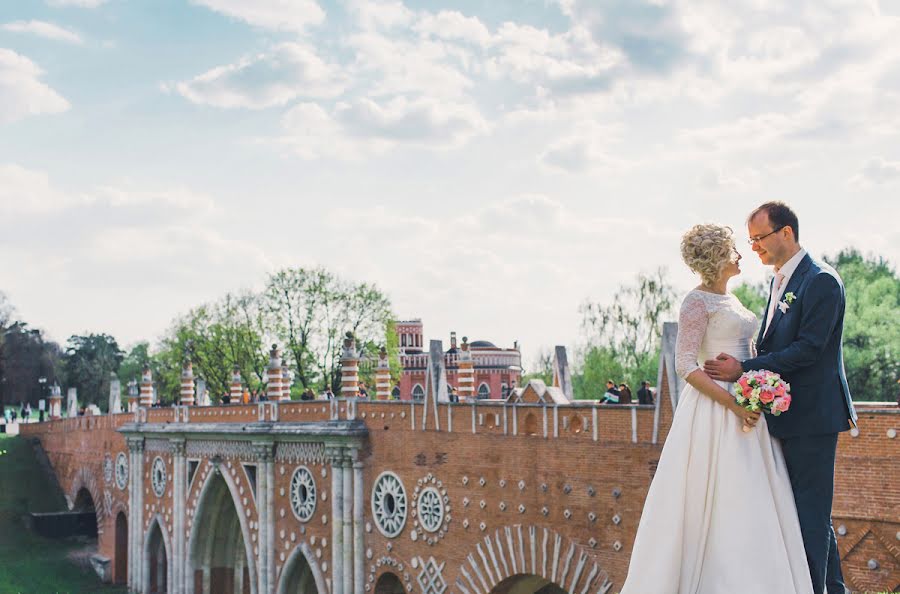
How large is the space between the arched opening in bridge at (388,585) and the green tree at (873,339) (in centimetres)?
1878

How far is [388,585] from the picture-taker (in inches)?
792

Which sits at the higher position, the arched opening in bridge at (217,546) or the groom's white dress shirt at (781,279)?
the groom's white dress shirt at (781,279)

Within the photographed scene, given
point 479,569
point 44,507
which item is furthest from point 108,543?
point 479,569

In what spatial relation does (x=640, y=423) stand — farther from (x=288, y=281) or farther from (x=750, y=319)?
(x=288, y=281)

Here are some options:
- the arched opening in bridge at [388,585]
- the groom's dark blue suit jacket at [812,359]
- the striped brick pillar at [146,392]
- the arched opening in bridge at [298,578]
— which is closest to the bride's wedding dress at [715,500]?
the groom's dark blue suit jacket at [812,359]

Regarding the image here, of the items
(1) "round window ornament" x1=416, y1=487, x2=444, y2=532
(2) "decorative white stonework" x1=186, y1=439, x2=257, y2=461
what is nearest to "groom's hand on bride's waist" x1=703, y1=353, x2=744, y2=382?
(1) "round window ornament" x1=416, y1=487, x2=444, y2=532

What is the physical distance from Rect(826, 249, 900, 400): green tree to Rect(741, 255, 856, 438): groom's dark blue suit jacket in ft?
95.9

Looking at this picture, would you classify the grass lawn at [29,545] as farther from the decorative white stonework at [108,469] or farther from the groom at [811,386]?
the groom at [811,386]

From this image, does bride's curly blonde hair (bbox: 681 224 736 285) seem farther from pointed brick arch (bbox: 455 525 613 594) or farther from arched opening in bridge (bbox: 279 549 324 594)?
arched opening in bridge (bbox: 279 549 324 594)

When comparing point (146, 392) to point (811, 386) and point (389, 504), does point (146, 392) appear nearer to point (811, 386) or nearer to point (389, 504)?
point (389, 504)

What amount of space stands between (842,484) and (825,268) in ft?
23.4

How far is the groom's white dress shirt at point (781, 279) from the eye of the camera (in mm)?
5039

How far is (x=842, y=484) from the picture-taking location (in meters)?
11.1

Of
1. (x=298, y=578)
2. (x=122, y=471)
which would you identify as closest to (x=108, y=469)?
(x=122, y=471)
